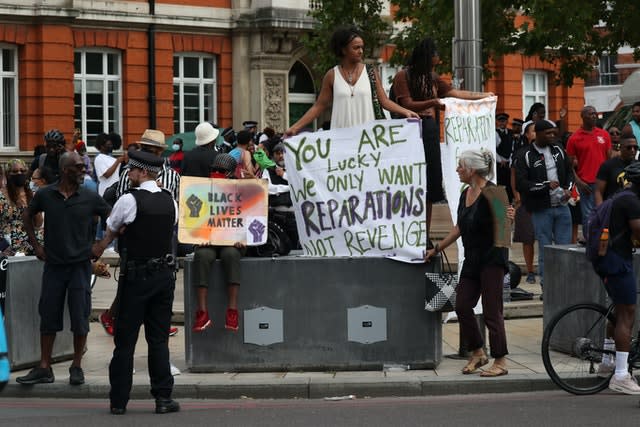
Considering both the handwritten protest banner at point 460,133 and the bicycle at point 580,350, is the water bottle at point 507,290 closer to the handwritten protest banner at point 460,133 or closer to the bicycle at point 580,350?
the handwritten protest banner at point 460,133

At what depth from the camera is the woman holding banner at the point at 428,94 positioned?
12.5 m

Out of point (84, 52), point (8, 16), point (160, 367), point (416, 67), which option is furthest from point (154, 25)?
point (160, 367)

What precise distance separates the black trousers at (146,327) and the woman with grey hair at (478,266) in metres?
2.44

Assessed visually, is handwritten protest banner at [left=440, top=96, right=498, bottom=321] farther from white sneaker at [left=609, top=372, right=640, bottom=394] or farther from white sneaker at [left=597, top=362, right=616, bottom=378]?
white sneaker at [left=609, top=372, right=640, bottom=394]

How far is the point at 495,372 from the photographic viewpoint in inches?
451

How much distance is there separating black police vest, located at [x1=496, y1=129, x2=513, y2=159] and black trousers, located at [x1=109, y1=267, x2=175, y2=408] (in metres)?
14.8

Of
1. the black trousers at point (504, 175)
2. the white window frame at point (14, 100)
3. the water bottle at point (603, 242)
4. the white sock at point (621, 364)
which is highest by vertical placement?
the white window frame at point (14, 100)

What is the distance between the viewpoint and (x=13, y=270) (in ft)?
39.9

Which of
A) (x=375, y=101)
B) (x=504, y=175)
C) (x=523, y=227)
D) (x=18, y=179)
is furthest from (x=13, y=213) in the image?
(x=504, y=175)

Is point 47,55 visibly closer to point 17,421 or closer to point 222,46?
Result: point 222,46

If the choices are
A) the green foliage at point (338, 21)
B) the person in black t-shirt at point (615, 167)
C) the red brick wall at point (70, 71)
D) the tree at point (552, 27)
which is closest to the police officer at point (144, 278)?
the person in black t-shirt at point (615, 167)

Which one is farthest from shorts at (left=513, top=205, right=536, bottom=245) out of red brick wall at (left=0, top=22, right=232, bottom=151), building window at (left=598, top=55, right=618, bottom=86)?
building window at (left=598, top=55, right=618, bottom=86)

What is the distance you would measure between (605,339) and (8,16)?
77.1 feet

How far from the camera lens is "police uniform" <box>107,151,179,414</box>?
10.4 meters
